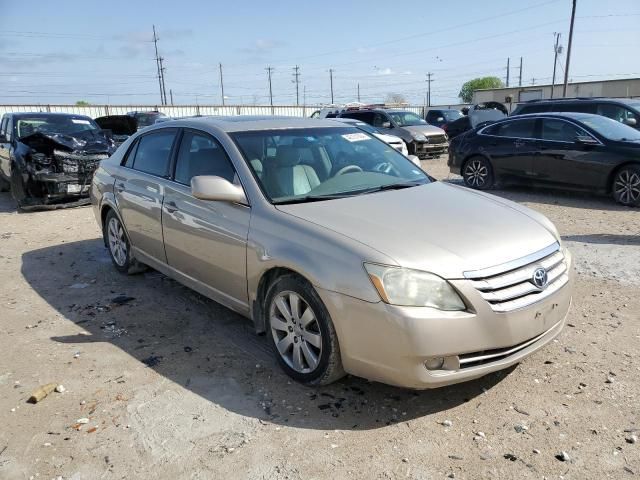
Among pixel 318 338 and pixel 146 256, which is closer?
pixel 318 338

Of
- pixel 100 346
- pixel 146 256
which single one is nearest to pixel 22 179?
pixel 146 256

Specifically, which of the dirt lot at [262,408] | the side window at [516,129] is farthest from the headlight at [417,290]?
the side window at [516,129]

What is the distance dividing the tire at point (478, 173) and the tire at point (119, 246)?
7.35 meters

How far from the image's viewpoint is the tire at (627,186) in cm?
860

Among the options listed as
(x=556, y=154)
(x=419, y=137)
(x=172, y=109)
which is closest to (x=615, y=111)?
(x=556, y=154)

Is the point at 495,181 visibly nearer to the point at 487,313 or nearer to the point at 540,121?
the point at 540,121

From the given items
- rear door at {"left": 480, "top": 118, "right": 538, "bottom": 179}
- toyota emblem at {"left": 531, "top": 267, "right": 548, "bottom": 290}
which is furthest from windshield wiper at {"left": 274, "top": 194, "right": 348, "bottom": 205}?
rear door at {"left": 480, "top": 118, "right": 538, "bottom": 179}

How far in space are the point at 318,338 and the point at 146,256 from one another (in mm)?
2612

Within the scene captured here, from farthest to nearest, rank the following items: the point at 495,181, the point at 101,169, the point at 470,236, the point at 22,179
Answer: the point at 495,181
the point at 22,179
the point at 101,169
the point at 470,236

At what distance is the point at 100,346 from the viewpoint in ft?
13.6

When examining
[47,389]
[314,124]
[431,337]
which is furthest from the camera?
[314,124]

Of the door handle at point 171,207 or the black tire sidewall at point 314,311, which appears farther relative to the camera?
the door handle at point 171,207

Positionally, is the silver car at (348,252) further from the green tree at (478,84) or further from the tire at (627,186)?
the green tree at (478,84)

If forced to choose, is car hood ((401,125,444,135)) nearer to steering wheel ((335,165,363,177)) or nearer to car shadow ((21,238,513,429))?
car shadow ((21,238,513,429))
